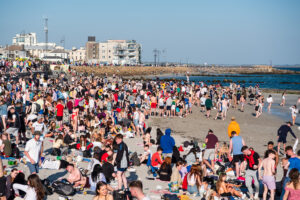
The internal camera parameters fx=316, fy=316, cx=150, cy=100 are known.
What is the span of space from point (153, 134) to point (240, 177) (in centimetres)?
702

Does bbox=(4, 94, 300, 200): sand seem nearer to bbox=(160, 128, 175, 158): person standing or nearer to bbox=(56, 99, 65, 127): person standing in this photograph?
Answer: bbox=(160, 128, 175, 158): person standing

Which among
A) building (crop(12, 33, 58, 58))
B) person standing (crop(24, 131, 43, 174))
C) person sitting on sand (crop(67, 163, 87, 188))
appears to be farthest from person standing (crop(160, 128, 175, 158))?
building (crop(12, 33, 58, 58))

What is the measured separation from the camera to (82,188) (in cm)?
818

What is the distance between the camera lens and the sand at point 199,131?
9242 millimetres

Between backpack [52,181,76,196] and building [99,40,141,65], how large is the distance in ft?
368

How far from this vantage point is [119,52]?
125 m

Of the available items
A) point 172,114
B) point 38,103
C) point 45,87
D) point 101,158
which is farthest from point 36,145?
point 45,87

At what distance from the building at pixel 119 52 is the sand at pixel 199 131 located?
100 metres

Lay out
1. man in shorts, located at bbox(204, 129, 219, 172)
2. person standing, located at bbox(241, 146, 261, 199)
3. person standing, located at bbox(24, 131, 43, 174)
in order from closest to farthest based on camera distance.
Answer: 1. person standing, located at bbox(24, 131, 43, 174)
2. person standing, located at bbox(241, 146, 261, 199)
3. man in shorts, located at bbox(204, 129, 219, 172)

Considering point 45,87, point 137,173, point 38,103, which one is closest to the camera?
point 137,173

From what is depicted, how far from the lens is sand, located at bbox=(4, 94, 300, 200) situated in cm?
924

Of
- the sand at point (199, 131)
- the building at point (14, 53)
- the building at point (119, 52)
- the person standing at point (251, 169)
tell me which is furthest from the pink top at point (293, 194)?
the building at point (119, 52)

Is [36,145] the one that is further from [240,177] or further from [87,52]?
[87,52]

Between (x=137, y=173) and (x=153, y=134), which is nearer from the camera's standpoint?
(x=137, y=173)
